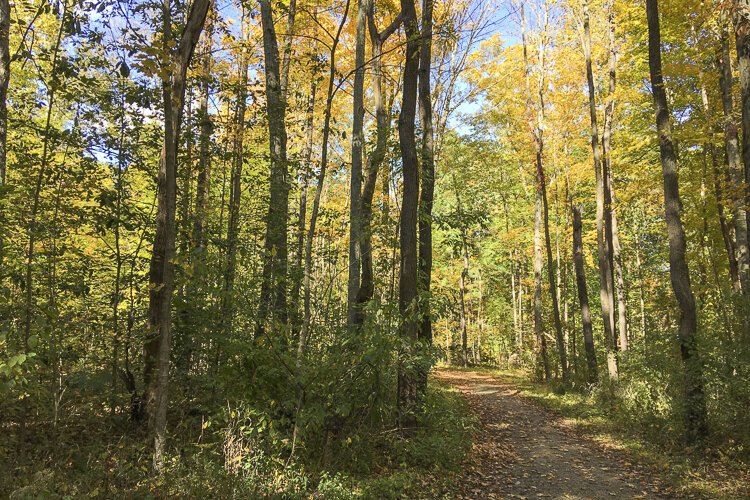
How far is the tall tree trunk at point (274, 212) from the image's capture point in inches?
236

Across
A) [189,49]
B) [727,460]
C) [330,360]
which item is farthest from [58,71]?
[727,460]

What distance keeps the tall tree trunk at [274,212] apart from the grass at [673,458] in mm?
6031

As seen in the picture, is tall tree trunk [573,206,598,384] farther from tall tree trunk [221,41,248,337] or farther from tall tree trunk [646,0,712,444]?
tall tree trunk [221,41,248,337]

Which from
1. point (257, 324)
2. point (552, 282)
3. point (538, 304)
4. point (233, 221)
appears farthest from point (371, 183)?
point (538, 304)

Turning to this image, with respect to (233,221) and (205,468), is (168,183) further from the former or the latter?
(205,468)

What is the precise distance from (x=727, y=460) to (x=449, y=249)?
2252 cm

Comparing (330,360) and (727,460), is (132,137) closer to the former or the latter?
(330,360)

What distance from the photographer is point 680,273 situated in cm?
818

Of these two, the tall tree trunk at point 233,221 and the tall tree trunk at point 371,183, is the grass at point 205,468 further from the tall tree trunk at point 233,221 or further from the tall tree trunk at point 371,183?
the tall tree trunk at point 371,183

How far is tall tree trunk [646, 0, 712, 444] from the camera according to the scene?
749 cm

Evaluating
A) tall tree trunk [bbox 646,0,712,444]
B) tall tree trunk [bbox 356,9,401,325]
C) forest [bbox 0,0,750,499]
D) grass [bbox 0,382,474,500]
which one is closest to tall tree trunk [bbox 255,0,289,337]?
forest [bbox 0,0,750,499]

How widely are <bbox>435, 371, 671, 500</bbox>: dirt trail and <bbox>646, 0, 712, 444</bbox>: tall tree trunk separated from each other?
4.88 feet

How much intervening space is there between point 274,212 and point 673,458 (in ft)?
25.7

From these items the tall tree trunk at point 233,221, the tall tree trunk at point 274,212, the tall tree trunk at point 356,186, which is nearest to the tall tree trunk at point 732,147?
the tall tree trunk at point 356,186
